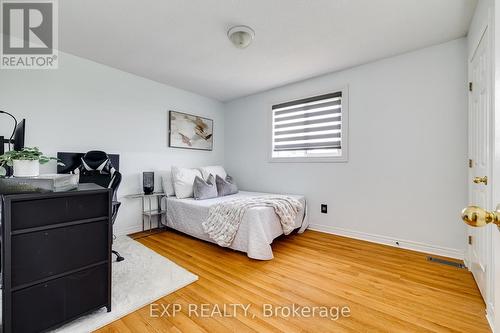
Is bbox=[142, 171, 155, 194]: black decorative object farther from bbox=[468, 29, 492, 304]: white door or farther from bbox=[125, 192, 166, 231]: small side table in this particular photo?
bbox=[468, 29, 492, 304]: white door

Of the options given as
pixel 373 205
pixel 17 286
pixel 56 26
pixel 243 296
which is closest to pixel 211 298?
pixel 243 296

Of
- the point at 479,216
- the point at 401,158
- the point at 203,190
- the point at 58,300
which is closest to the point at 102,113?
the point at 203,190

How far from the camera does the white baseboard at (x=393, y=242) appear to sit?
2422mm

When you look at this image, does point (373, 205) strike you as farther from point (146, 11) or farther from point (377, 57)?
point (146, 11)

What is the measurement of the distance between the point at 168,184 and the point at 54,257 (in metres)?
2.27

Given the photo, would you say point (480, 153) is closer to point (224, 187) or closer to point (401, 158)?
point (401, 158)

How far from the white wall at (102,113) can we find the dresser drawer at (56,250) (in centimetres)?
180

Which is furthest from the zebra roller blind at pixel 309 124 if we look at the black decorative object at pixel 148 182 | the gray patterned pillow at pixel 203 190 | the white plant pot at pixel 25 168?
the white plant pot at pixel 25 168

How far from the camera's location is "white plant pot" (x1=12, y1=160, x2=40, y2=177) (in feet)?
4.38

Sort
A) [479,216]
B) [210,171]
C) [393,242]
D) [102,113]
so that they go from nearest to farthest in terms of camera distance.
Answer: [479,216] < [393,242] < [102,113] < [210,171]

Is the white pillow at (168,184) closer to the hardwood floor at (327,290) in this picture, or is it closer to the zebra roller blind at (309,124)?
the hardwood floor at (327,290)

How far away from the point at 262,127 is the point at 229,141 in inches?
35.3

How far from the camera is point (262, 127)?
13.3 feet

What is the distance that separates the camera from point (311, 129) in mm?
3510
